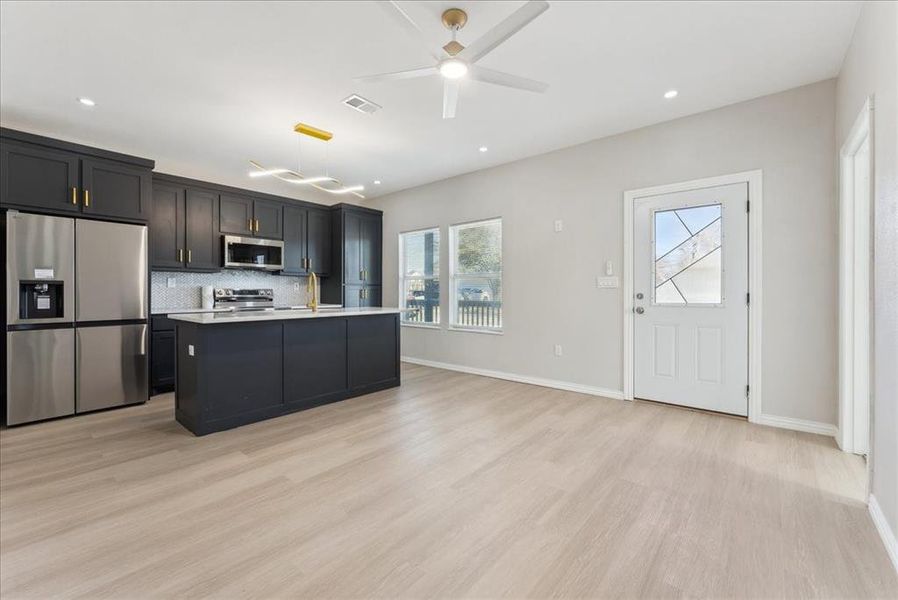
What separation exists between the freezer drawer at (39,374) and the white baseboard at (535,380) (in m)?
3.90

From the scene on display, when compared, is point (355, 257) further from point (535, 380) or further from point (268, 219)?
point (535, 380)

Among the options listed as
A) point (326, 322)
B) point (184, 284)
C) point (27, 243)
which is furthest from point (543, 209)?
point (27, 243)

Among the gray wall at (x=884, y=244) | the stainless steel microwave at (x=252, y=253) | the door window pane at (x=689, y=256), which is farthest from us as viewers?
the stainless steel microwave at (x=252, y=253)

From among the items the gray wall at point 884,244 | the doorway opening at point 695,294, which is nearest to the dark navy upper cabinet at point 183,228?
the doorway opening at point 695,294

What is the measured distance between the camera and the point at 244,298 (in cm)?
543

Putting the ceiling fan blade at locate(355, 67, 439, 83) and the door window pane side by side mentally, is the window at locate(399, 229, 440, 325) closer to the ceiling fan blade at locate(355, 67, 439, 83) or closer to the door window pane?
the door window pane

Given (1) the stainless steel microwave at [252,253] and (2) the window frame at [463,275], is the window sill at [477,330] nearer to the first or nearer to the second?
(2) the window frame at [463,275]

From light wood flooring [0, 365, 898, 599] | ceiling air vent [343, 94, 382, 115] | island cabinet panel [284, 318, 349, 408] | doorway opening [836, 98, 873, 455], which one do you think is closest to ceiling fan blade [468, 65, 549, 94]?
ceiling air vent [343, 94, 382, 115]

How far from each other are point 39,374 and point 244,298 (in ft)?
7.36

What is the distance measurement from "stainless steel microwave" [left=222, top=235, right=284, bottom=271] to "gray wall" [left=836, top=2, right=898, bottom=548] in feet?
19.0

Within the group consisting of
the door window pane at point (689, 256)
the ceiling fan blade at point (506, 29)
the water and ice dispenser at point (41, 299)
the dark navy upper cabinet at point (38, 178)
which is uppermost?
the ceiling fan blade at point (506, 29)

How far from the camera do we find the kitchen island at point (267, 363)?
3.10 m

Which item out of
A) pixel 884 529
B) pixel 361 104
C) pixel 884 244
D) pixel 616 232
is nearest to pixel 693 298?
pixel 616 232

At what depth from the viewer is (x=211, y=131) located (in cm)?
391
